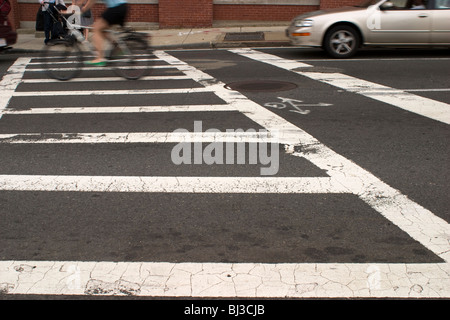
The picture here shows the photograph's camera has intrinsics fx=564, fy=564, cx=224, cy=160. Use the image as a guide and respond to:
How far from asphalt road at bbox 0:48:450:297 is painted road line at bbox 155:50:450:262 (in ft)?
A: 0.06

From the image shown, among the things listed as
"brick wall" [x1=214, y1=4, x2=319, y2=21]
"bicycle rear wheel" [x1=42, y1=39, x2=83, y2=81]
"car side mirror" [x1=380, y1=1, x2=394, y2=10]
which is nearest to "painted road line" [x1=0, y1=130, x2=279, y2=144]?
"bicycle rear wheel" [x1=42, y1=39, x2=83, y2=81]

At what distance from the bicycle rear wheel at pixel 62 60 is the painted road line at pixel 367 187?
424cm

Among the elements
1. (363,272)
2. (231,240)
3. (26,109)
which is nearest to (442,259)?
(363,272)

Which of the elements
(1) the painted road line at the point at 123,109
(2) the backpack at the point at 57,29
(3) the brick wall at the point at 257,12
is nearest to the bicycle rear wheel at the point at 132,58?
(1) the painted road line at the point at 123,109

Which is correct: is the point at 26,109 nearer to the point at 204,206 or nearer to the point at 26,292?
the point at 204,206

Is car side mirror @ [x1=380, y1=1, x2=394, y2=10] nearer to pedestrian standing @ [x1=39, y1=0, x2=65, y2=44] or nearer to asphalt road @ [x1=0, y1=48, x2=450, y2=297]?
asphalt road @ [x1=0, y1=48, x2=450, y2=297]

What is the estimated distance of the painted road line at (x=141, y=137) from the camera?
6.73 metres

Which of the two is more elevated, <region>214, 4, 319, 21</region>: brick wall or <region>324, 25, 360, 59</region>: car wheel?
<region>214, 4, 319, 21</region>: brick wall

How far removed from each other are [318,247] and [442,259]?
84cm

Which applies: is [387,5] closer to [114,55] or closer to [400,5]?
[400,5]

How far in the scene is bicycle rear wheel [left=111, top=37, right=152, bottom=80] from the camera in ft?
34.5

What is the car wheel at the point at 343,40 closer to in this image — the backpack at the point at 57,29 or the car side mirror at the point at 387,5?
the car side mirror at the point at 387,5

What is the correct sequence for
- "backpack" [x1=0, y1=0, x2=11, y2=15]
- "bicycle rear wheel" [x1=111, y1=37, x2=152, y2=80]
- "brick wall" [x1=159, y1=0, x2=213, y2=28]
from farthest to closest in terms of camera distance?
"brick wall" [x1=159, y1=0, x2=213, y2=28] < "backpack" [x1=0, y1=0, x2=11, y2=15] < "bicycle rear wheel" [x1=111, y1=37, x2=152, y2=80]
